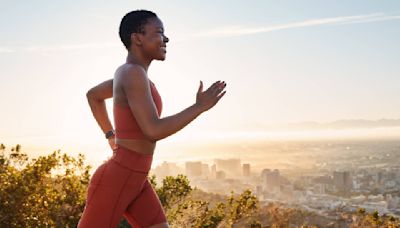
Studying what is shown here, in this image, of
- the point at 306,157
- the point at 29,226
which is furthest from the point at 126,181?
the point at 306,157

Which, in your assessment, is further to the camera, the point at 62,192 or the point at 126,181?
the point at 62,192

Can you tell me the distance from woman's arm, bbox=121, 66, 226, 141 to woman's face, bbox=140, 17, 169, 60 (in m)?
0.18

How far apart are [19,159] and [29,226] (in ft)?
3.61

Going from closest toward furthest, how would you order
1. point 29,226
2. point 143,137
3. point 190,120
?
point 190,120 < point 143,137 < point 29,226

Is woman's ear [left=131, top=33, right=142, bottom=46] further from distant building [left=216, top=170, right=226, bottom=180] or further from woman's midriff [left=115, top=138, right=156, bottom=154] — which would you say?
distant building [left=216, top=170, right=226, bottom=180]

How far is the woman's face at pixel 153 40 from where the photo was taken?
273cm

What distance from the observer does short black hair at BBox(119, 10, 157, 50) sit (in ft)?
8.97

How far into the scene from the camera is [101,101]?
3215 millimetres

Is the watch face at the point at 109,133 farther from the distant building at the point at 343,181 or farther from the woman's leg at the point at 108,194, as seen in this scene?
the distant building at the point at 343,181

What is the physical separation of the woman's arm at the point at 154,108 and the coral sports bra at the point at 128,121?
0.10 metres

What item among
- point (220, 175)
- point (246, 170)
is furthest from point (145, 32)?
point (246, 170)

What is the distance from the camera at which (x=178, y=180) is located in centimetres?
834

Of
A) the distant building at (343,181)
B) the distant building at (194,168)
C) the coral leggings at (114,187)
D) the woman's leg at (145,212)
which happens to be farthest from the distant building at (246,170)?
the coral leggings at (114,187)

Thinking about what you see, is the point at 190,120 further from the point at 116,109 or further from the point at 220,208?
the point at 220,208
